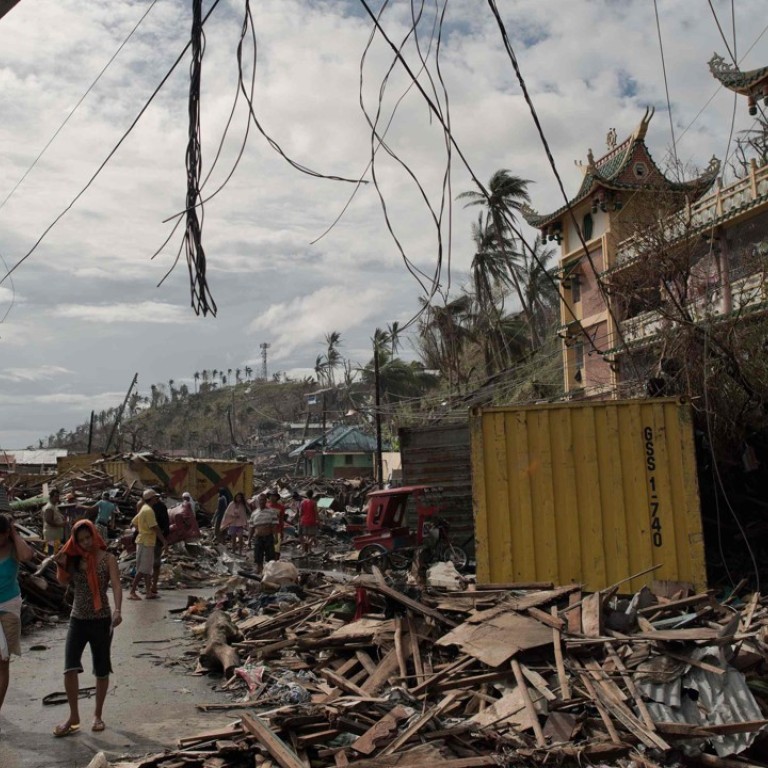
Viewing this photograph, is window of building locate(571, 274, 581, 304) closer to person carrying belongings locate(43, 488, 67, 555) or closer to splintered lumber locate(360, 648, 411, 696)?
person carrying belongings locate(43, 488, 67, 555)

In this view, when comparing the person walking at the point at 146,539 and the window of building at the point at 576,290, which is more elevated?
the window of building at the point at 576,290

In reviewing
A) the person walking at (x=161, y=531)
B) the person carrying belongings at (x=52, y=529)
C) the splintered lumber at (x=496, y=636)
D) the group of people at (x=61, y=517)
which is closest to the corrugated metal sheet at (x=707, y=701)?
the splintered lumber at (x=496, y=636)

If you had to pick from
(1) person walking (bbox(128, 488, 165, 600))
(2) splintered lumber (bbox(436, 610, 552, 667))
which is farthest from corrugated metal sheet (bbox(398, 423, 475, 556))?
(2) splintered lumber (bbox(436, 610, 552, 667))

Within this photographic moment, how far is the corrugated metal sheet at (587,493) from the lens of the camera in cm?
816

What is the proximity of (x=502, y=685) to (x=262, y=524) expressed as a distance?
27.0 feet

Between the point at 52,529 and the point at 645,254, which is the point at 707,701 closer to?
the point at 645,254

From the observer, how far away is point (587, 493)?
833 cm

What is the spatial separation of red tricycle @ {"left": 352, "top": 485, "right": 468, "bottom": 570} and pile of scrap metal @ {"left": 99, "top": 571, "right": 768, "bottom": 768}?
525 cm

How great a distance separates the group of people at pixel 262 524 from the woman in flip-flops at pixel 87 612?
733 cm

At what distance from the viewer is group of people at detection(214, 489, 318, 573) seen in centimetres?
1324

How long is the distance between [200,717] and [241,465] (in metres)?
21.0

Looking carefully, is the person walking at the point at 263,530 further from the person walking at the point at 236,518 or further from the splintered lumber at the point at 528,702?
the splintered lumber at the point at 528,702

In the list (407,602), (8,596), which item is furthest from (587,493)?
(8,596)

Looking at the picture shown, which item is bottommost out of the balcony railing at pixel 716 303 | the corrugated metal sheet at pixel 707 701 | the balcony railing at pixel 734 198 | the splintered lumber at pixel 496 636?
the corrugated metal sheet at pixel 707 701
